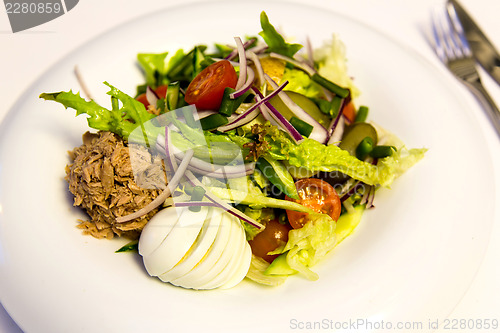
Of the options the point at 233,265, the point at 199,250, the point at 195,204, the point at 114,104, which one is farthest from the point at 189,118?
the point at 233,265

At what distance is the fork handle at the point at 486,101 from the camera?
3312mm

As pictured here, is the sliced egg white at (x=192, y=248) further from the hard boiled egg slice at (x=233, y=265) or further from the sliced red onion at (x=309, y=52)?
the sliced red onion at (x=309, y=52)

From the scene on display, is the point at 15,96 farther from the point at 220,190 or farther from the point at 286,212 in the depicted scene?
the point at 286,212

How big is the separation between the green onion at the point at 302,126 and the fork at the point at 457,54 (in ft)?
6.06

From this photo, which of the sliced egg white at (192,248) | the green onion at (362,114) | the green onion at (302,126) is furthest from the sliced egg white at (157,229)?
the green onion at (362,114)

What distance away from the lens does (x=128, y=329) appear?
190cm

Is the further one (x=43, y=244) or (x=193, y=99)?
(x=193, y=99)

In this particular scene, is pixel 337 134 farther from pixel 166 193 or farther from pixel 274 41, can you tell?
pixel 166 193

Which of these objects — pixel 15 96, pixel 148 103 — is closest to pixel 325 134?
pixel 148 103

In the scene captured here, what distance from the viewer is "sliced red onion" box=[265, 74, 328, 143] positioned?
266 cm

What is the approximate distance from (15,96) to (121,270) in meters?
2.44

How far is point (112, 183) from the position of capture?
7.29 ft

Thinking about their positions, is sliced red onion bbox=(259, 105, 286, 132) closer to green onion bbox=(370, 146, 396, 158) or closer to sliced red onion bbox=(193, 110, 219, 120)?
sliced red onion bbox=(193, 110, 219, 120)

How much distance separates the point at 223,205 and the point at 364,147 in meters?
1.10
